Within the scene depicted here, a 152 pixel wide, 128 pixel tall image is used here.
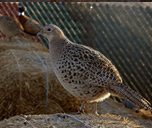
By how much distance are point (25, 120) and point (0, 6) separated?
561 centimetres

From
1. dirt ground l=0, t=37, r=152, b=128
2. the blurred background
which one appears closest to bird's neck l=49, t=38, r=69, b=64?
dirt ground l=0, t=37, r=152, b=128

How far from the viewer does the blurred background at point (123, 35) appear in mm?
7066

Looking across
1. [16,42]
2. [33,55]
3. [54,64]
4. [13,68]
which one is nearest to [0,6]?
[16,42]

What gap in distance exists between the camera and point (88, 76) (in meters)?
4.07

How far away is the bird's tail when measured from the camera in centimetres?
394

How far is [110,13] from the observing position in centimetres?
775

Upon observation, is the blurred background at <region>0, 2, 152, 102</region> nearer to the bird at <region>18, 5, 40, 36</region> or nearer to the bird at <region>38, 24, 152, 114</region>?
the bird at <region>18, 5, 40, 36</region>

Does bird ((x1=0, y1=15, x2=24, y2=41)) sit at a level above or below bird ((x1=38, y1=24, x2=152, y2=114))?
above

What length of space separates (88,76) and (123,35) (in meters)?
4.13

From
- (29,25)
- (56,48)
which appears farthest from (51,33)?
(29,25)

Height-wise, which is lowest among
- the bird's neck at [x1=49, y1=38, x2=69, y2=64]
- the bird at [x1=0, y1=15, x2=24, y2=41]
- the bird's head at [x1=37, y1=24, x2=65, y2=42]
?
the bird's neck at [x1=49, y1=38, x2=69, y2=64]

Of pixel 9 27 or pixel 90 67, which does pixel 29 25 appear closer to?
pixel 9 27

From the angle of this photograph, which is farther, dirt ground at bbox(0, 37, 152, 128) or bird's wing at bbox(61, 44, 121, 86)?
bird's wing at bbox(61, 44, 121, 86)

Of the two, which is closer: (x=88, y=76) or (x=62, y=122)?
(x=62, y=122)
